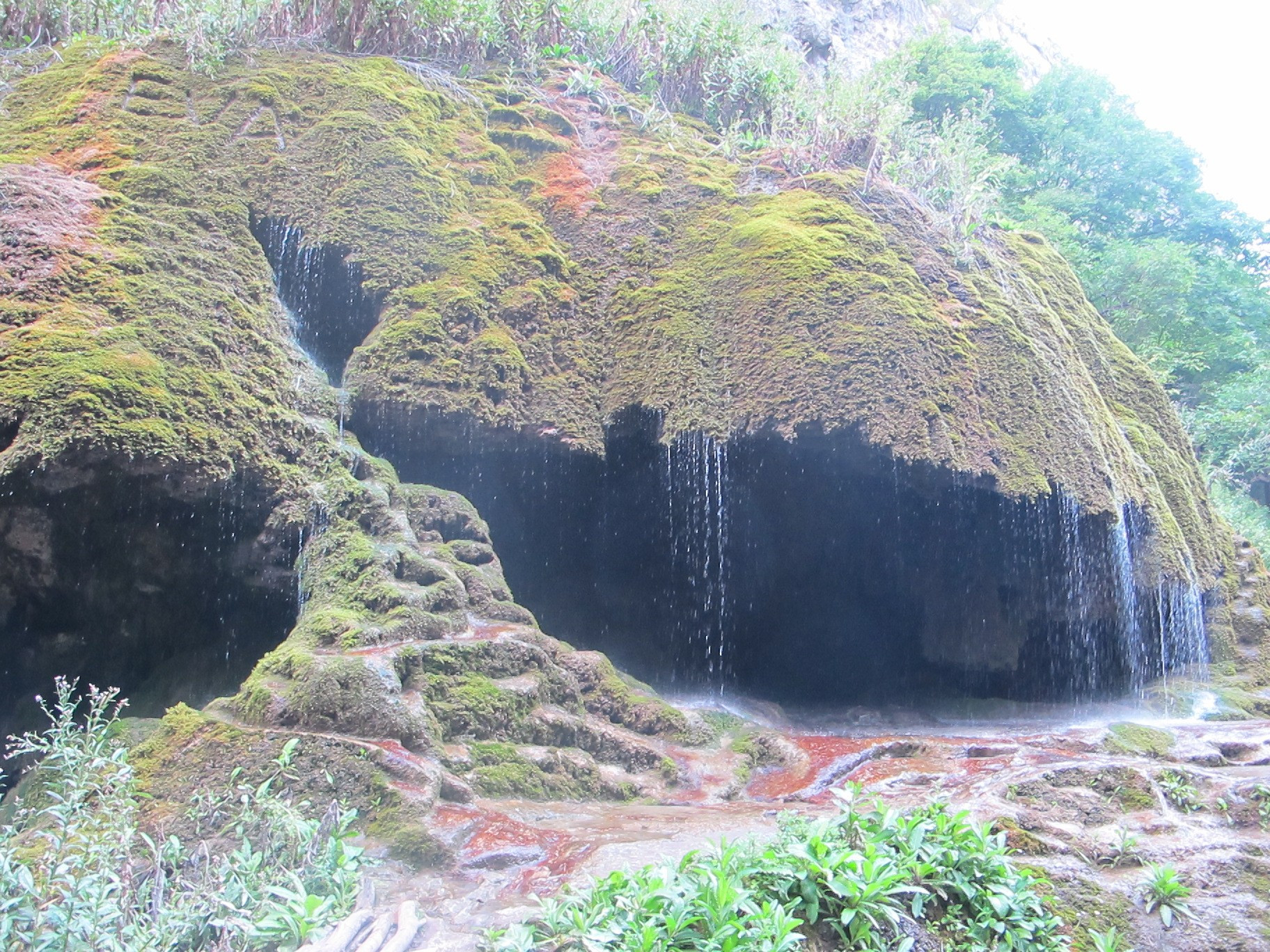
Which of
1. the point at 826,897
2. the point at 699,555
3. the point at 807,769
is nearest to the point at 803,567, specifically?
the point at 699,555

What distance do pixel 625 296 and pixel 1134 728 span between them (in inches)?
217

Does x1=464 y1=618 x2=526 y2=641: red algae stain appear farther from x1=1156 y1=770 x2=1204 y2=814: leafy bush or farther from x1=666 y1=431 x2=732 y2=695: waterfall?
x1=1156 y1=770 x2=1204 y2=814: leafy bush

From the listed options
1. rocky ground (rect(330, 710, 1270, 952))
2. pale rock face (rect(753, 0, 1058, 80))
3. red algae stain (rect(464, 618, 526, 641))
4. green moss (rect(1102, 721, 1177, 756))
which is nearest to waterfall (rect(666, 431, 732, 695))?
rocky ground (rect(330, 710, 1270, 952))

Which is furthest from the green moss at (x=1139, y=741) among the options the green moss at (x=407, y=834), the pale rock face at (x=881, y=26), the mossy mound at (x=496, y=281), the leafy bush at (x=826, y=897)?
the pale rock face at (x=881, y=26)

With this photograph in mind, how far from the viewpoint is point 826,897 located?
10.2 feet

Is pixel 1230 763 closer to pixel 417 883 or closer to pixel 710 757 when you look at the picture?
pixel 710 757

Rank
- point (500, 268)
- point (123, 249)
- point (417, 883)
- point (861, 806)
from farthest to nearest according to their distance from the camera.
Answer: point (500, 268), point (123, 249), point (861, 806), point (417, 883)

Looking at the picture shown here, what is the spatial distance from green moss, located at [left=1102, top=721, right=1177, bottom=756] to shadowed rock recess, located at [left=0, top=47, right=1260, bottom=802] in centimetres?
169

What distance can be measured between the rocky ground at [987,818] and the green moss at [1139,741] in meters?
0.01

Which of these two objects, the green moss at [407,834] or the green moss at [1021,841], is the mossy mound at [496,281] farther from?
the green moss at [1021,841]

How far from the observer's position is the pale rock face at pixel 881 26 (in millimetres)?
18172

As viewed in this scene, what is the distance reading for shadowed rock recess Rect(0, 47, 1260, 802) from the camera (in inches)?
214

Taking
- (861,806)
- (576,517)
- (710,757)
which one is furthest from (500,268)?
(861,806)

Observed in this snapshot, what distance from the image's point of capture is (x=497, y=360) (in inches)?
290
